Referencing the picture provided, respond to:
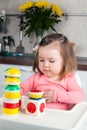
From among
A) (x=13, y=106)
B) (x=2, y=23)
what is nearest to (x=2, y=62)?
(x=2, y=23)

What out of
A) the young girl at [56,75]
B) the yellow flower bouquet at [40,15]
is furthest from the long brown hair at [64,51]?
the yellow flower bouquet at [40,15]

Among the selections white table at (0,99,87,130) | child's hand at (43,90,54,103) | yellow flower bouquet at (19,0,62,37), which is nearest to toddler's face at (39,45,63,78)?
child's hand at (43,90,54,103)

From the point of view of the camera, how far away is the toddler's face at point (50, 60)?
4.07 feet

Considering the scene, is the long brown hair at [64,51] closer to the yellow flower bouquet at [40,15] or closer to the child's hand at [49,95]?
the child's hand at [49,95]

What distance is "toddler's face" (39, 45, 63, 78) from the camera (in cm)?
124

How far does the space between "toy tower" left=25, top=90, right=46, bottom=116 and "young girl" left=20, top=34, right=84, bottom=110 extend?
0.84 ft

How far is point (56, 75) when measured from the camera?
4.44 ft

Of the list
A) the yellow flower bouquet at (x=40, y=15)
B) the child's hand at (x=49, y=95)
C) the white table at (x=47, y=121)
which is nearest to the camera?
the white table at (x=47, y=121)

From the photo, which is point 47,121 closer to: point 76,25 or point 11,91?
point 11,91

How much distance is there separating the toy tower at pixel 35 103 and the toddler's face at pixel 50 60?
0.31 m

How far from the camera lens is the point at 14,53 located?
304 centimetres

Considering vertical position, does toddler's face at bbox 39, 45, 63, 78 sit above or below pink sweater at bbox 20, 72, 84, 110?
above

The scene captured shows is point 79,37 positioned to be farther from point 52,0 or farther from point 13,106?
point 13,106

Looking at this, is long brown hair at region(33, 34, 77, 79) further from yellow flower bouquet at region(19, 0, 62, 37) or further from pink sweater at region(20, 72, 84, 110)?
yellow flower bouquet at region(19, 0, 62, 37)
